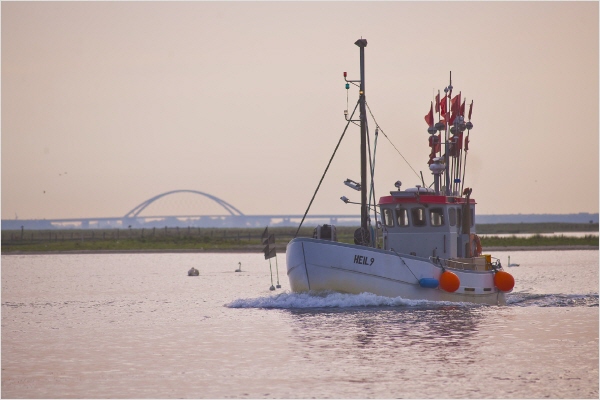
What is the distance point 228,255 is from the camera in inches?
4493

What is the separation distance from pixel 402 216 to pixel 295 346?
45.7 ft

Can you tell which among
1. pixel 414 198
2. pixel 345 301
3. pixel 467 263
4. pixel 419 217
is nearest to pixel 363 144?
pixel 414 198

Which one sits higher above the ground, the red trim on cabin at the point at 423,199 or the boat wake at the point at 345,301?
the red trim on cabin at the point at 423,199

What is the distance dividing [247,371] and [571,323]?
14777 millimetres

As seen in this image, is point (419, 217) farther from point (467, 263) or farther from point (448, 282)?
point (448, 282)

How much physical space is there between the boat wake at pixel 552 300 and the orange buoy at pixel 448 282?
5311 millimetres

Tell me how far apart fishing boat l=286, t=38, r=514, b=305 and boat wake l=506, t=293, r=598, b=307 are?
69.5 inches

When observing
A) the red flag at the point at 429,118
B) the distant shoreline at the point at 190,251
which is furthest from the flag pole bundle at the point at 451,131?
the distant shoreline at the point at 190,251

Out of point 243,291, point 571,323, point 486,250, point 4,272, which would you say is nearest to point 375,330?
point 571,323

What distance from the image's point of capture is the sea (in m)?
22.2

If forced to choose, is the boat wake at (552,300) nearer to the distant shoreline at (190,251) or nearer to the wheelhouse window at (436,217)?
the wheelhouse window at (436,217)

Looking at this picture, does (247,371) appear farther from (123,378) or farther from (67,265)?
(67,265)

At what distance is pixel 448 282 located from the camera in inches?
A: 1517

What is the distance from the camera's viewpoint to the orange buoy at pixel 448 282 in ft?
127
